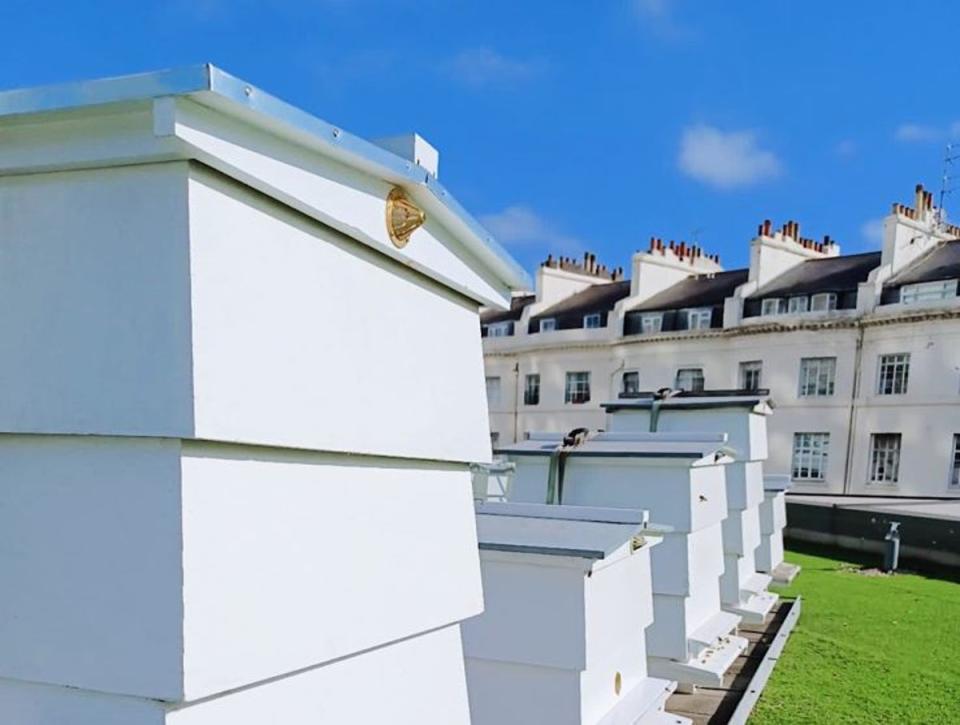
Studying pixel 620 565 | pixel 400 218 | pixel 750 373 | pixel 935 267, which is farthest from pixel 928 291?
pixel 400 218

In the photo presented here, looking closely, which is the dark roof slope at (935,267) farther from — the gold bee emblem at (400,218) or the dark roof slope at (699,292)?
the gold bee emblem at (400,218)

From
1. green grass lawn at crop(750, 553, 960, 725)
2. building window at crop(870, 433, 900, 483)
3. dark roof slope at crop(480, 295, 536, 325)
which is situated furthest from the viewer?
dark roof slope at crop(480, 295, 536, 325)

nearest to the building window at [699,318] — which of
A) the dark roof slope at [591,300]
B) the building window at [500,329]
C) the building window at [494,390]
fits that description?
the dark roof slope at [591,300]

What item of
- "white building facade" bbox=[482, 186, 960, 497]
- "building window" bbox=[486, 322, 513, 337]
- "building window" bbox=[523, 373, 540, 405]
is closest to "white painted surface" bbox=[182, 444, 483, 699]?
"white building facade" bbox=[482, 186, 960, 497]

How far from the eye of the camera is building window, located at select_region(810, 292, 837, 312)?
85.9 feet

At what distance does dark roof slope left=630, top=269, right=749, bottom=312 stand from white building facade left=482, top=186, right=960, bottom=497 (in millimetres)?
88

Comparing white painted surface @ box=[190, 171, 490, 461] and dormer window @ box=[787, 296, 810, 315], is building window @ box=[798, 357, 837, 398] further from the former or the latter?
white painted surface @ box=[190, 171, 490, 461]

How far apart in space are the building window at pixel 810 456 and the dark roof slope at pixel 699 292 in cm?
635

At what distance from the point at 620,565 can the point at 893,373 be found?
26.2 meters

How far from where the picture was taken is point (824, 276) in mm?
27688

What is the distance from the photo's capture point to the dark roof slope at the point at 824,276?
26.5 metres

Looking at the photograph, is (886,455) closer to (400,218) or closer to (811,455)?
(811,455)

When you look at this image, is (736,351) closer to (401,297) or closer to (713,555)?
(713,555)

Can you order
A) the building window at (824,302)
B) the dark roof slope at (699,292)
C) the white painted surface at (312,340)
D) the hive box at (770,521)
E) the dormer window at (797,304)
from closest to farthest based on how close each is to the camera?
the white painted surface at (312,340)
the hive box at (770,521)
the building window at (824,302)
the dormer window at (797,304)
the dark roof slope at (699,292)
